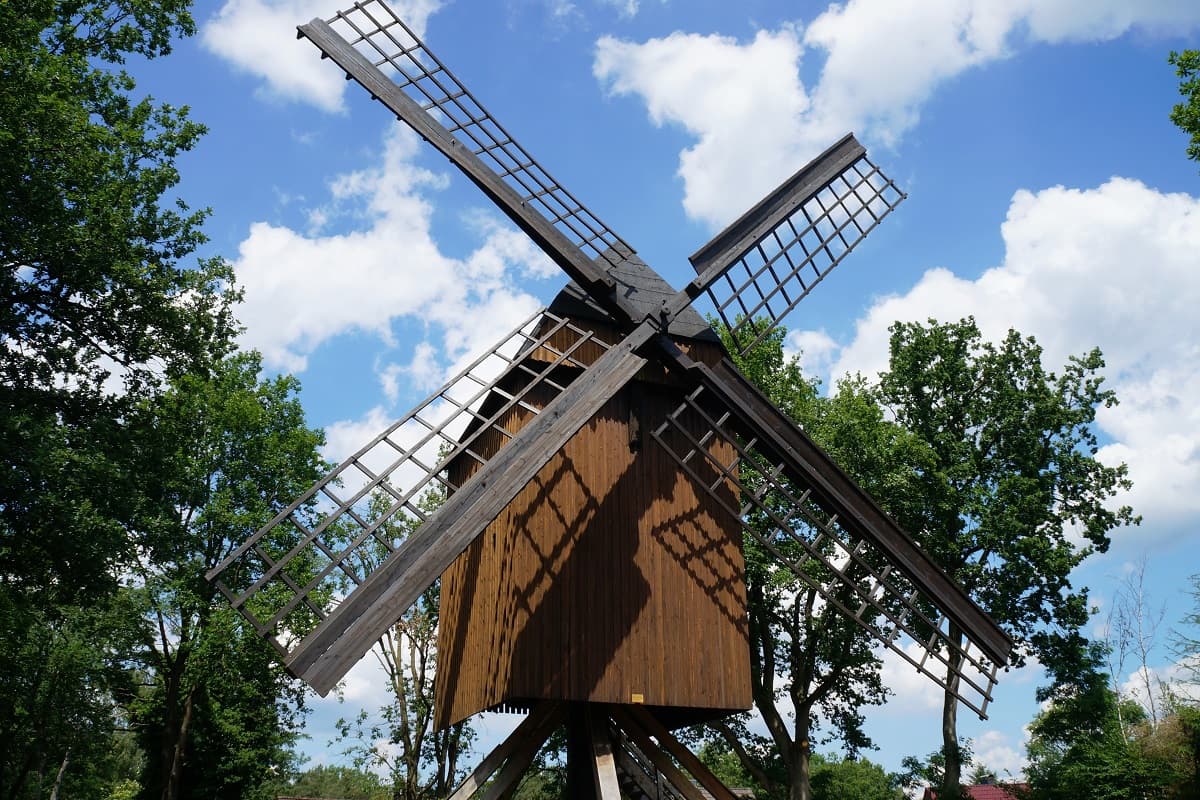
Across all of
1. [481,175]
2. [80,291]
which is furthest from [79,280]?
[481,175]

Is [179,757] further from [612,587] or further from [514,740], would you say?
[612,587]

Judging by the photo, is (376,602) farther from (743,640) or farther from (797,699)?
(797,699)

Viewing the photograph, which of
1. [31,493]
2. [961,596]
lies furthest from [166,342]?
[961,596]

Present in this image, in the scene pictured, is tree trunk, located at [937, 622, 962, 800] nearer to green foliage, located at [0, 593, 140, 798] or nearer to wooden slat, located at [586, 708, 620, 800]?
wooden slat, located at [586, 708, 620, 800]

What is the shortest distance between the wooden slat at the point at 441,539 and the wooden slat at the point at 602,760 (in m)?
3.10

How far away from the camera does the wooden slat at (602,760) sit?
26.9 ft

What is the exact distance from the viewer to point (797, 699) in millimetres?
22672

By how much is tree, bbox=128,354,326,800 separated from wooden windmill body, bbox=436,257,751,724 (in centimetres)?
1343

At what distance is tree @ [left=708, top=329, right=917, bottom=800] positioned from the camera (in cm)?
2188

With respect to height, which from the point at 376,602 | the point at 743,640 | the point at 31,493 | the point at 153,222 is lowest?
the point at 376,602

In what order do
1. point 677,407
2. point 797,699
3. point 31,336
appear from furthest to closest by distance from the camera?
point 797,699, point 31,336, point 677,407

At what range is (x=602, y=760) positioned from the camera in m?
8.52

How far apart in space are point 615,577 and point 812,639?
50.0ft

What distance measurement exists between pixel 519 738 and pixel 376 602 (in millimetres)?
3610
